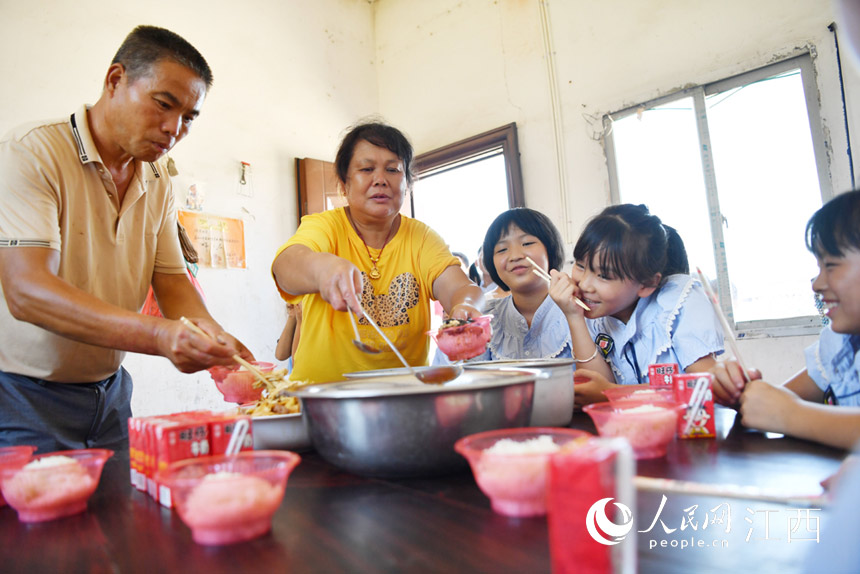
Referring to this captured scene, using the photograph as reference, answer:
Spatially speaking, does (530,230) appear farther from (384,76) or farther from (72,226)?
(384,76)

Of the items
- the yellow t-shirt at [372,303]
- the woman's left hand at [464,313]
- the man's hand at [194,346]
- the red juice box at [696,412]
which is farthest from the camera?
the yellow t-shirt at [372,303]

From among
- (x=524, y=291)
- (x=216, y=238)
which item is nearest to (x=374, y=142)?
(x=524, y=291)

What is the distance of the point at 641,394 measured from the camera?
97 cm

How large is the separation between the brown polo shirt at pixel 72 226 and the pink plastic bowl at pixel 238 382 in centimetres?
42

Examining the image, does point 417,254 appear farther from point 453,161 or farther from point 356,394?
→ point 453,161

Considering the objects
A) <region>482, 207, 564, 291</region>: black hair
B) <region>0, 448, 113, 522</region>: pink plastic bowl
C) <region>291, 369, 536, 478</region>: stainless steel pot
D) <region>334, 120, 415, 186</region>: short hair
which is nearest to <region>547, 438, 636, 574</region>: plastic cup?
<region>291, 369, 536, 478</region>: stainless steel pot

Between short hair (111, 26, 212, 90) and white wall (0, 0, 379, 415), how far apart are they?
202 cm

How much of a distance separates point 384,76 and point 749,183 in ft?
11.2

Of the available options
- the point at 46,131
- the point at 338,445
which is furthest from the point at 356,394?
the point at 46,131

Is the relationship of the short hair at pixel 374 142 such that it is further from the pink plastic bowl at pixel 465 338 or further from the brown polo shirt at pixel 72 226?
the pink plastic bowl at pixel 465 338

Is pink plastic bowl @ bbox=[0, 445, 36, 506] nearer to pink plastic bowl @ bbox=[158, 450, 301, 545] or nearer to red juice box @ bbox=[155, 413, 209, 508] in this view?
red juice box @ bbox=[155, 413, 209, 508]

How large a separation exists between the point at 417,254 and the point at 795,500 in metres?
1.45

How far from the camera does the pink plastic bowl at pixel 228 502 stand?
565mm

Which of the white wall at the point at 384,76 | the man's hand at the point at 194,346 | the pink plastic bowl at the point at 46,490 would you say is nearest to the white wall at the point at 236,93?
the white wall at the point at 384,76
